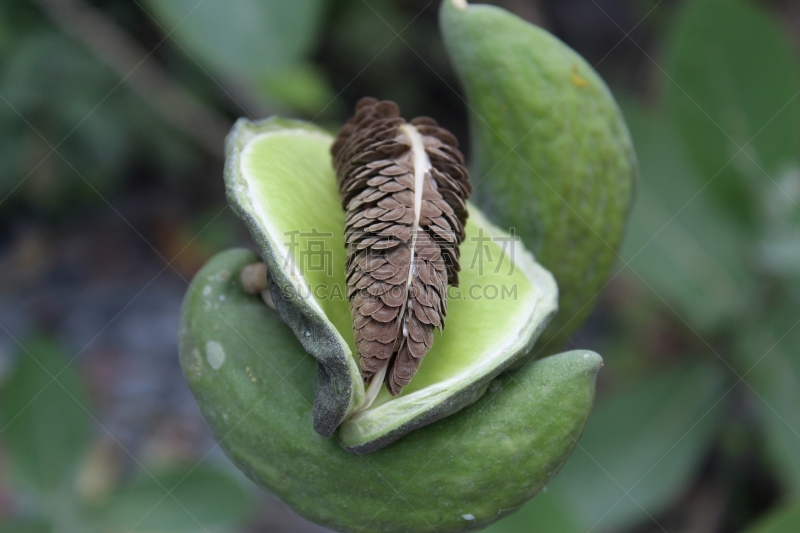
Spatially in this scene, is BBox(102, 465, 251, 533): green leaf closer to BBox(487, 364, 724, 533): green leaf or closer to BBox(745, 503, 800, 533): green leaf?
BBox(487, 364, 724, 533): green leaf

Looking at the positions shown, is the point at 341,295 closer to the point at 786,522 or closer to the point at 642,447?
the point at 786,522

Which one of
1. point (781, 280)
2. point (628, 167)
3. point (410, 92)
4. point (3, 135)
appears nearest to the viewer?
point (628, 167)

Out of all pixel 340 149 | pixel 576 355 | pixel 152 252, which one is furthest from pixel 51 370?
pixel 152 252

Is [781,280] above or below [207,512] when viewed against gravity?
above

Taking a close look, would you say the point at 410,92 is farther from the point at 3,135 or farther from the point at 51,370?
the point at 51,370

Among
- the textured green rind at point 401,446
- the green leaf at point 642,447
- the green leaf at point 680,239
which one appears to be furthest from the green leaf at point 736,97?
the textured green rind at point 401,446

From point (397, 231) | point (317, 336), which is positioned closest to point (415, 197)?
point (397, 231)

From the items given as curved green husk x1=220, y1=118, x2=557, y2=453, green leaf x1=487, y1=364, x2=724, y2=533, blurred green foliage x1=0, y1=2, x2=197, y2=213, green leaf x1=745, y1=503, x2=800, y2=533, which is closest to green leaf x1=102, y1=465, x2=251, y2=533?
green leaf x1=487, y1=364, x2=724, y2=533
